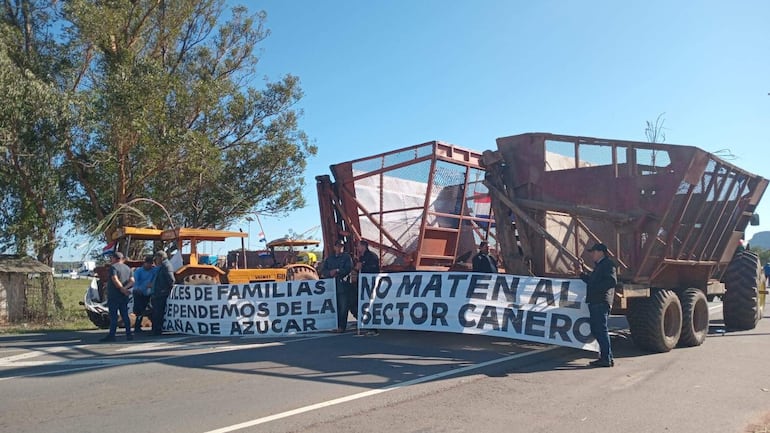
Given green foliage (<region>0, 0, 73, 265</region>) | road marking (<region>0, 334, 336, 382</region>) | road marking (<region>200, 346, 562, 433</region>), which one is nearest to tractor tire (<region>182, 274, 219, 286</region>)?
road marking (<region>0, 334, 336, 382</region>)

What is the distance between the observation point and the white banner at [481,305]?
8375 millimetres

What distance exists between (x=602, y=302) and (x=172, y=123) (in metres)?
14.0

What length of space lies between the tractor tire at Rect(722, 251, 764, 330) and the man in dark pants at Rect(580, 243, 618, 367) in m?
5.82

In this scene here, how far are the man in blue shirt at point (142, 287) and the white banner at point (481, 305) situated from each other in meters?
4.51

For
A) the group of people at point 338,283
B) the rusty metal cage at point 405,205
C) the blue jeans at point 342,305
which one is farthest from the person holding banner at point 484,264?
the blue jeans at point 342,305

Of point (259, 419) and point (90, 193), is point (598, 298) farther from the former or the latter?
point (90, 193)

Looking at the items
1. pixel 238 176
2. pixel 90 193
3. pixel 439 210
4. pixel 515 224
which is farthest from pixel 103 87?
pixel 515 224

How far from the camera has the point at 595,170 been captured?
31.3 ft

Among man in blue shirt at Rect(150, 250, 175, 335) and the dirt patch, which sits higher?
man in blue shirt at Rect(150, 250, 175, 335)

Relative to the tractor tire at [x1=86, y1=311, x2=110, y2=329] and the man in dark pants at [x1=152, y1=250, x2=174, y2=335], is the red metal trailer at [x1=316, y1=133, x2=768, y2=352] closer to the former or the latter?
the man in dark pants at [x1=152, y1=250, x2=174, y2=335]

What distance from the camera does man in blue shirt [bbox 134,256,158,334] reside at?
1190cm

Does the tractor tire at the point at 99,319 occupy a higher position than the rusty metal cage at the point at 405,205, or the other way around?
the rusty metal cage at the point at 405,205

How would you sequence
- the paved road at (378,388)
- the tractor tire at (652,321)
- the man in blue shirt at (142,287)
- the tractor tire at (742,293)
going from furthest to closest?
the tractor tire at (742,293), the man in blue shirt at (142,287), the tractor tire at (652,321), the paved road at (378,388)

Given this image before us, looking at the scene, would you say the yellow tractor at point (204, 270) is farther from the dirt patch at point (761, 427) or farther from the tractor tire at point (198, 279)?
the dirt patch at point (761, 427)
